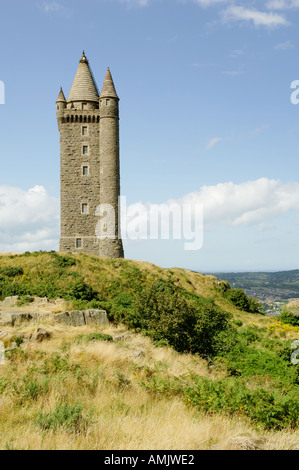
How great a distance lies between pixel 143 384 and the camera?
846 centimetres

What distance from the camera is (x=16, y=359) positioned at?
1035 centimetres

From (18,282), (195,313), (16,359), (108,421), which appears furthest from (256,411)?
(18,282)

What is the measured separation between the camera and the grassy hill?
5.60 m

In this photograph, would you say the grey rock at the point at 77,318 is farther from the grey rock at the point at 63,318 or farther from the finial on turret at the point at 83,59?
the finial on turret at the point at 83,59

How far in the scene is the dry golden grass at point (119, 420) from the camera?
5.26 m

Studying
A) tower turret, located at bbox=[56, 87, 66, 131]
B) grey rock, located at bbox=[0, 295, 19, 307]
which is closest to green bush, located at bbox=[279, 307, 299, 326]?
grey rock, located at bbox=[0, 295, 19, 307]

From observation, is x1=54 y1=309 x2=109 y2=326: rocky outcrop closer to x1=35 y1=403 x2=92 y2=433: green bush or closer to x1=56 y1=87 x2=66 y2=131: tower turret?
x1=35 y1=403 x2=92 y2=433: green bush

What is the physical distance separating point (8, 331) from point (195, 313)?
9303mm

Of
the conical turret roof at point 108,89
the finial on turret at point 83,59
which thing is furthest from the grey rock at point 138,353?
the finial on turret at point 83,59

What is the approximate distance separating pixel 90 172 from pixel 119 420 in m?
38.4

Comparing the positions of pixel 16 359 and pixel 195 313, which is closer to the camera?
pixel 16 359

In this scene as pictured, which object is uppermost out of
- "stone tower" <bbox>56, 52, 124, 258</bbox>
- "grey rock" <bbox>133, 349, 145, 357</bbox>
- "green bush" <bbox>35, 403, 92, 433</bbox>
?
"stone tower" <bbox>56, 52, 124, 258</bbox>

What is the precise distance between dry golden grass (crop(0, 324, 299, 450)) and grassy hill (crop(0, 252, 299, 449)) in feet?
0.07
